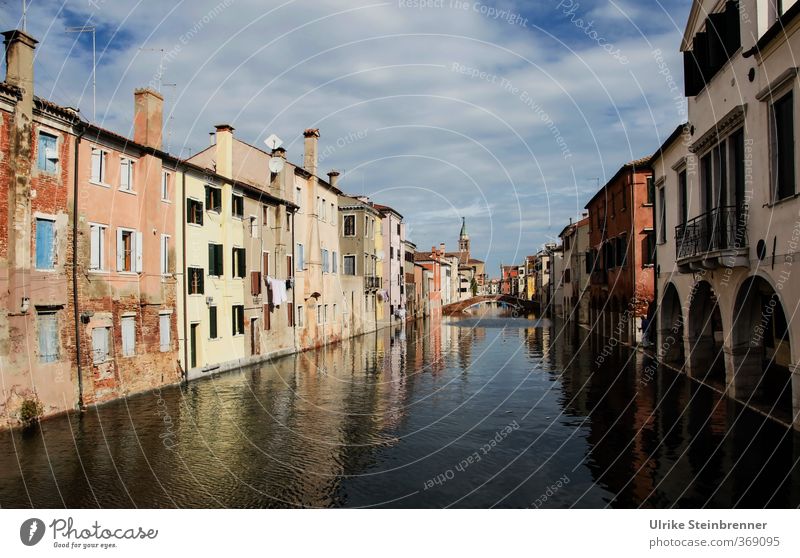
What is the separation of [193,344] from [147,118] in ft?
35.4

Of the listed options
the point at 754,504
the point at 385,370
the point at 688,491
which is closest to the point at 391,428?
the point at 688,491

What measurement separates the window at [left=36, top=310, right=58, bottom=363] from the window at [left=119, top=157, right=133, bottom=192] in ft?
21.1

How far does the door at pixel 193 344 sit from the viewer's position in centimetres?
2972

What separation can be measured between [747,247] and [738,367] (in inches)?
177

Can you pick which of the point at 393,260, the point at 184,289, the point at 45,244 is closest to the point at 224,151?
the point at 184,289

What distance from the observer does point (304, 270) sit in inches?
1774

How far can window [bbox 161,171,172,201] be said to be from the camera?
91.4 ft

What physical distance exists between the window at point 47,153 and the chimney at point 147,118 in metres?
5.52

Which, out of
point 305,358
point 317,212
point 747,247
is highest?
point 317,212

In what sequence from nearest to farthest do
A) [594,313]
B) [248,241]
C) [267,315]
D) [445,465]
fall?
[445,465] → [248,241] → [267,315] → [594,313]

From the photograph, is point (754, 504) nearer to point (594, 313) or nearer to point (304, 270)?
point (304, 270)

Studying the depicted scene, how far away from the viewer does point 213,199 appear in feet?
106

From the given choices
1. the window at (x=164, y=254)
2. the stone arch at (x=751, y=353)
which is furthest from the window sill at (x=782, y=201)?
the window at (x=164, y=254)

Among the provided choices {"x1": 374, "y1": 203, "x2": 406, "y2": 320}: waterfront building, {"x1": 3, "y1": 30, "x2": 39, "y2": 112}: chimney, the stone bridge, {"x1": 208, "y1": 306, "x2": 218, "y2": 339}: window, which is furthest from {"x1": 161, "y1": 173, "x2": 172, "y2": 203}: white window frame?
the stone bridge
